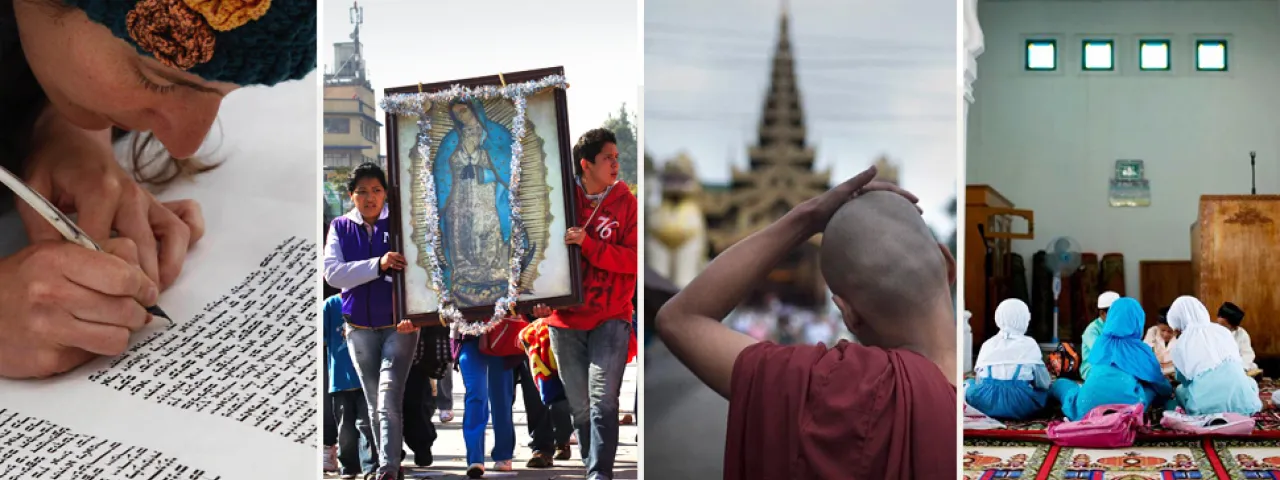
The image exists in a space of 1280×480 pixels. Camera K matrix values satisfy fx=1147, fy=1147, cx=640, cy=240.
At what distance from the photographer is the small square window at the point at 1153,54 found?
41.6ft

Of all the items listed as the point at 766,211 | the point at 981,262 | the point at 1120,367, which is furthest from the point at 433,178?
the point at 981,262

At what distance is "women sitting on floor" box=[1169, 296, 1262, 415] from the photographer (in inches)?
245

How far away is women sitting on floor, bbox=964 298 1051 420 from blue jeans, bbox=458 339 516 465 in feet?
11.9

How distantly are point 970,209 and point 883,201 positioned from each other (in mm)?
6601

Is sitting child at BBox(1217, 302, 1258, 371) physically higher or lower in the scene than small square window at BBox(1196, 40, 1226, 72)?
lower

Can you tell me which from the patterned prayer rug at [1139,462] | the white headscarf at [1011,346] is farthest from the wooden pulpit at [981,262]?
the patterned prayer rug at [1139,462]

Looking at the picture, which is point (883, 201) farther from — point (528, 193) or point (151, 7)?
point (151, 7)

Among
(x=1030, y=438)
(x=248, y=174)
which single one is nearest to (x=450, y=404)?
(x=248, y=174)

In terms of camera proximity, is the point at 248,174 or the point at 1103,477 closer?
the point at 248,174

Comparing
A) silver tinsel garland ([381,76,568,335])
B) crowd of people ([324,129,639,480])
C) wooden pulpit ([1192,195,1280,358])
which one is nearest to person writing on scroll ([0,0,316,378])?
silver tinsel garland ([381,76,568,335])

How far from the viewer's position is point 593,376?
3924 mm

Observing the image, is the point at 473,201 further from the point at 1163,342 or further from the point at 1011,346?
the point at 1163,342

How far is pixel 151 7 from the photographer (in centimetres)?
404

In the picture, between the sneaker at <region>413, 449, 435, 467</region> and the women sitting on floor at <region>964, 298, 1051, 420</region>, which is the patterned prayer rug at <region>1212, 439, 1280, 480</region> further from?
the sneaker at <region>413, 449, 435, 467</region>
